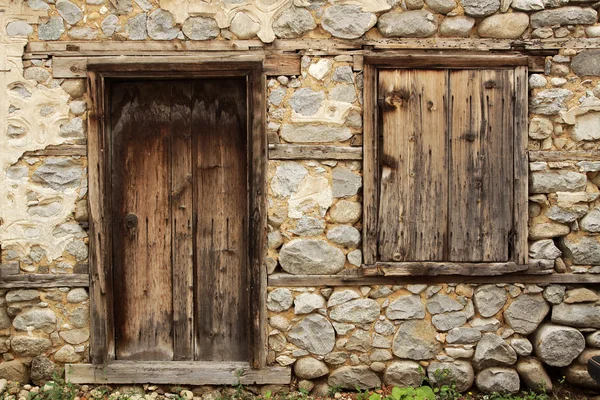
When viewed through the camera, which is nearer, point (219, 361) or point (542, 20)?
point (542, 20)

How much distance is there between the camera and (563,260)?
12.2 feet

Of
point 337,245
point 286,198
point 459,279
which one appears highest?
point 286,198

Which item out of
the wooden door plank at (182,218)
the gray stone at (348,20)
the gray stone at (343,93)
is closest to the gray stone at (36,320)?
the wooden door plank at (182,218)

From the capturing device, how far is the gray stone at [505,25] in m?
3.60

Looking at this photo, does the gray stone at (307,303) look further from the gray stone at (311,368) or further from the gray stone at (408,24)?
the gray stone at (408,24)

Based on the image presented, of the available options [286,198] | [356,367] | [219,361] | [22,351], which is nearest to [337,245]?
[286,198]

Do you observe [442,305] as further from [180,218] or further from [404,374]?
[180,218]

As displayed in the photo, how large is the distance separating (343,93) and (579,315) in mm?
2185

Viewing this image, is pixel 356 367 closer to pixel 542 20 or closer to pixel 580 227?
pixel 580 227

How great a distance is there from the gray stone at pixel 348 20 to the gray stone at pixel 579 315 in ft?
7.57

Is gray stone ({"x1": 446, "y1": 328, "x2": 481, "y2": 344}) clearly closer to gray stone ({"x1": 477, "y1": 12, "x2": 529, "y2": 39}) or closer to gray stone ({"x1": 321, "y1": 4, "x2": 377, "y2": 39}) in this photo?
gray stone ({"x1": 477, "y1": 12, "x2": 529, "y2": 39})

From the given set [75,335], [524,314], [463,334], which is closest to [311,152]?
[463,334]

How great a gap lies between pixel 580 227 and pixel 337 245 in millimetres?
1653

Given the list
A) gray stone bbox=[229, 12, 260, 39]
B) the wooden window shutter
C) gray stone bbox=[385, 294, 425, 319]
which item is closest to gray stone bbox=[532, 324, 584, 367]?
the wooden window shutter
